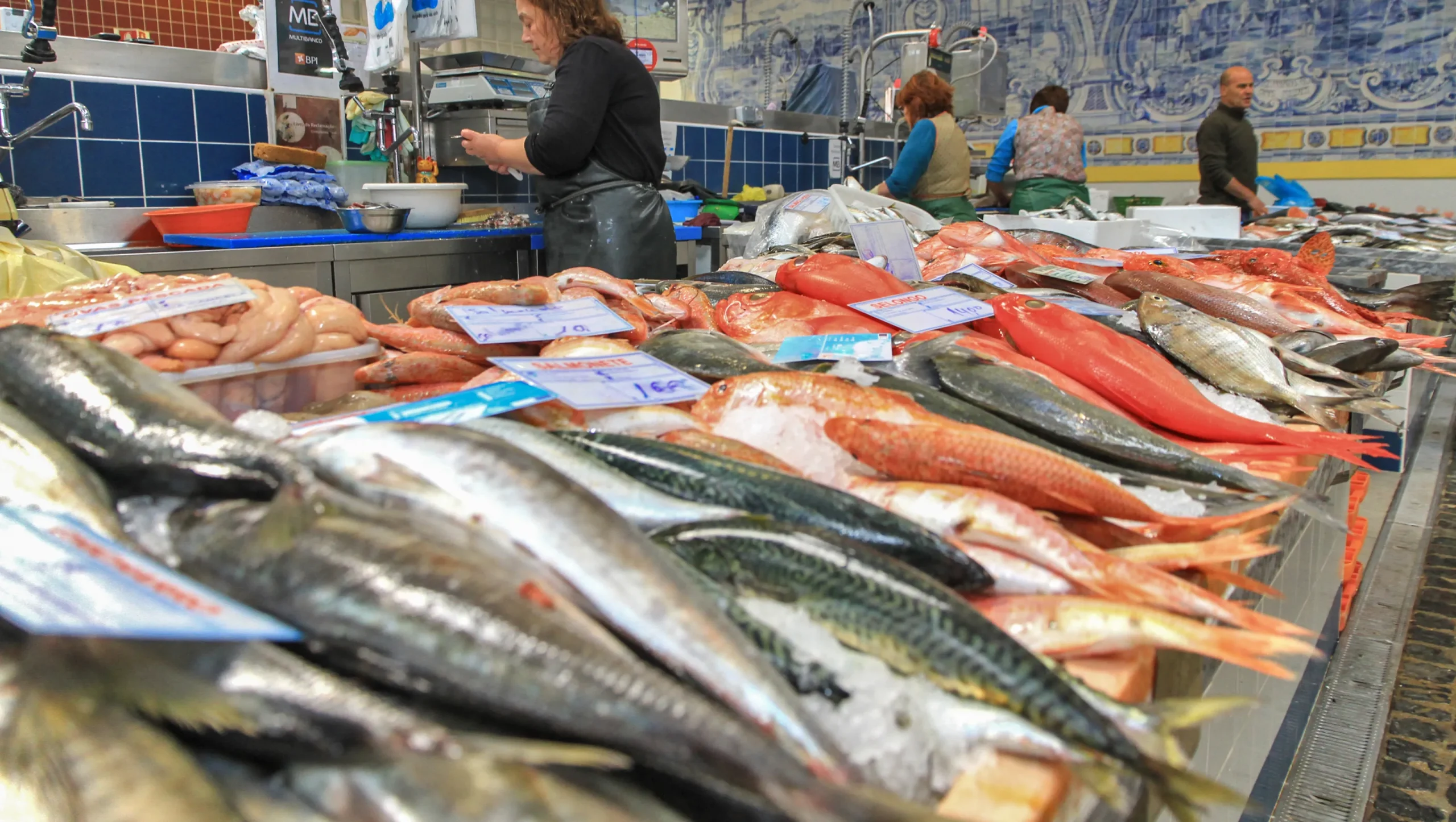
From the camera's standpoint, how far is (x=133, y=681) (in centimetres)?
61

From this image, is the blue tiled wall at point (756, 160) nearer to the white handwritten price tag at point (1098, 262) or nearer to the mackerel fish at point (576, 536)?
the white handwritten price tag at point (1098, 262)

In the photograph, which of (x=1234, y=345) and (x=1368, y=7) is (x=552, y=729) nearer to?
(x=1234, y=345)

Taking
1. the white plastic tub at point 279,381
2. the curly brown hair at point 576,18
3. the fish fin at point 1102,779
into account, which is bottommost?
the fish fin at point 1102,779

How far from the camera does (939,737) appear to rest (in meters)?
0.74

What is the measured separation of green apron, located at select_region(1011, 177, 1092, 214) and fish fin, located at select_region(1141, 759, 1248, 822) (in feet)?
22.9

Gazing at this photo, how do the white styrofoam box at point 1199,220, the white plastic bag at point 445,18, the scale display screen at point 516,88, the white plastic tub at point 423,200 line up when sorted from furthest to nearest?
1. the white styrofoam box at point 1199,220
2. the scale display screen at point 516,88
3. the white plastic bag at point 445,18
4. the white plastic tub at point 423,200

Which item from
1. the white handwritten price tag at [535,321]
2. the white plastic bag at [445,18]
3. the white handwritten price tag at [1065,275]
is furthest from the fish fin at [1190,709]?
the white plastic bag at [445,18]

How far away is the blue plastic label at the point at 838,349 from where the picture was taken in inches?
66.7

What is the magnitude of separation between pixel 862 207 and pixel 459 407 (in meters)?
3.06

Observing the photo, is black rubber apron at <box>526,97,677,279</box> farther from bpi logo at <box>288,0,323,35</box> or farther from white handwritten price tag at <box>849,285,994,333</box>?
white handwritten price tag at <box>849,285,994,333</box>

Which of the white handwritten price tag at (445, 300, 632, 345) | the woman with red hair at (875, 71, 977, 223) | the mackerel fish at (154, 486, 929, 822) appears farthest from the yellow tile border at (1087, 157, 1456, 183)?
the mackerel fish at (154, 486, 929, 822)

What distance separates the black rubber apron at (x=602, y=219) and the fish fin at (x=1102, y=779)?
3.42 metres

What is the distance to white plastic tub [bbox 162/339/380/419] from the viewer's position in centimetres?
138

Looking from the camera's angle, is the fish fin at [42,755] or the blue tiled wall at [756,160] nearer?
the fish fin at [42,755]
